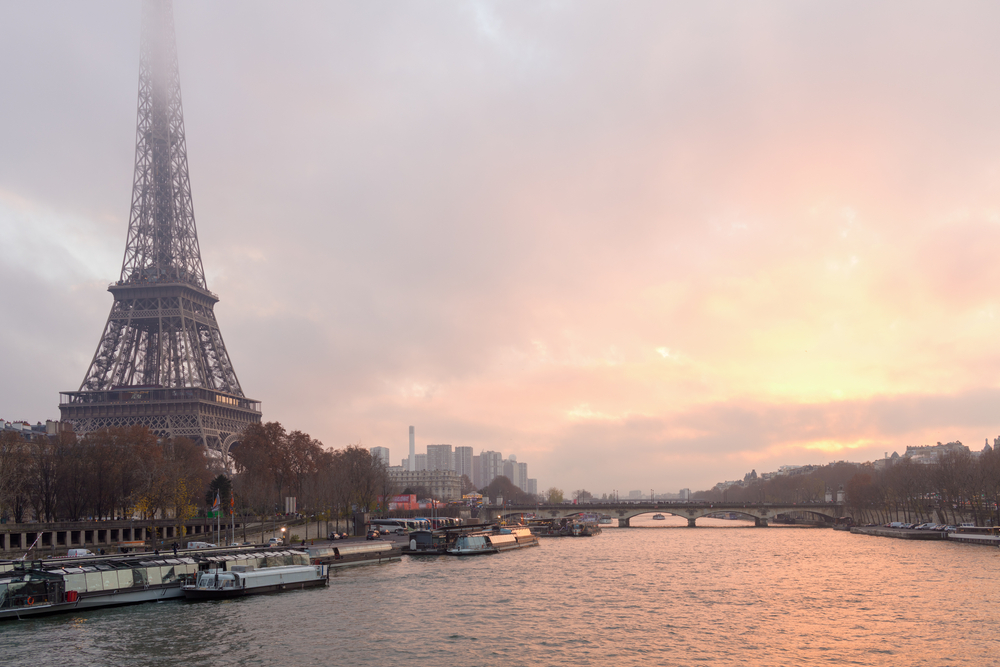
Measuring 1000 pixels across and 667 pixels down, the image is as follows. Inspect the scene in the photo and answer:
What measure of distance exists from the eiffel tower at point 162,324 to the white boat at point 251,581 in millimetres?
73950

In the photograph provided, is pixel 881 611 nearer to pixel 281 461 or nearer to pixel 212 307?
pixel 281 461

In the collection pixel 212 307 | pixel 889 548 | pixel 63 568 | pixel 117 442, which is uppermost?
pixel 212 307

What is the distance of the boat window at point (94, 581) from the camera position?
45375 millimetres

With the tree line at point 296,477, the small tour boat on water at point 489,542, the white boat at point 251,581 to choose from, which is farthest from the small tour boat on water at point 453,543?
the white boat at point 251,581

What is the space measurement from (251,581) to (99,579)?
31.6ft

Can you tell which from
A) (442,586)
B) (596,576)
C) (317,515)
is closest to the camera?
(442,586)

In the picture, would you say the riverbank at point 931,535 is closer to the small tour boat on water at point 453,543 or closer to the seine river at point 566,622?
the seine river at point 566,622

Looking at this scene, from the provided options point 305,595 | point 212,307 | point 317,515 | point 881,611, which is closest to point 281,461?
point 317,515

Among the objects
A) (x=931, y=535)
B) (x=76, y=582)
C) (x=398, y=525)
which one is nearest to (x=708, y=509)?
(x=931, y=535)

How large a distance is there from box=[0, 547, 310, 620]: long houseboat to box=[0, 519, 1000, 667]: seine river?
1.01 meters

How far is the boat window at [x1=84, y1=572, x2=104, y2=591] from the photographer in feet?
149

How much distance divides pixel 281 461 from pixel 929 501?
11138 centimetres

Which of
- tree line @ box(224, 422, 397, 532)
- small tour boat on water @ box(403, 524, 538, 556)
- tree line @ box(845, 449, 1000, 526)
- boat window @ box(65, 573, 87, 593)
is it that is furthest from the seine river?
tree line @ box(845, 449, 1000, 526)

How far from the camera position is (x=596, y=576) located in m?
63.3
